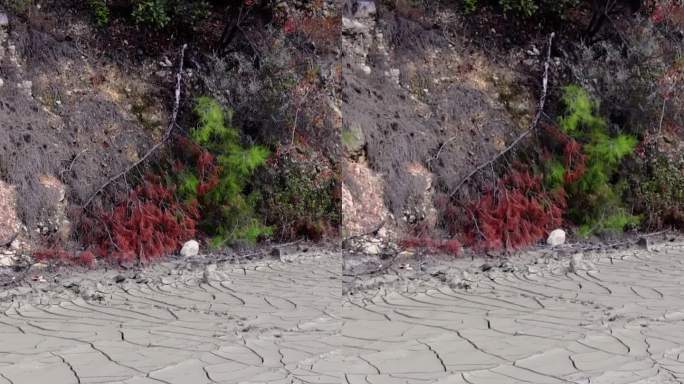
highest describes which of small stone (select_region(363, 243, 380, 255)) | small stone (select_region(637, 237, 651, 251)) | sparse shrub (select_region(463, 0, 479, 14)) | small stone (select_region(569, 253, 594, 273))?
sparse shrub (select_region(463, 0, 479, 14))

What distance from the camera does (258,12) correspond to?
16.4 feet

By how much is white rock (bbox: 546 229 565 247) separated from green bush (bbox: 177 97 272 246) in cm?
176

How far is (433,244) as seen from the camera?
4.68 meters

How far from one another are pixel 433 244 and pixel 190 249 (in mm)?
1370

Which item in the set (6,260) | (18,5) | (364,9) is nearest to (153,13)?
(18,5)

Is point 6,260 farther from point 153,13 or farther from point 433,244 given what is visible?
point 433,244

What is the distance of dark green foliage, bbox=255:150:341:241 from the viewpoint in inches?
192

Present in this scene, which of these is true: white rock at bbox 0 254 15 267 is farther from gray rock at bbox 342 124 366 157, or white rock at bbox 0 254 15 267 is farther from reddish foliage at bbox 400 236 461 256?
reddish foliage at bbox 400 236 461 256

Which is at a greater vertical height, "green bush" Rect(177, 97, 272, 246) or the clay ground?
"green bush" Rect(177, 97, 272, 246)

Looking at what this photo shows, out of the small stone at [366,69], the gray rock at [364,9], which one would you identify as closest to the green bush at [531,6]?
the gray rock at [364,9]

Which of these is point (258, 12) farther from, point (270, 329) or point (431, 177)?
point (270, 329)

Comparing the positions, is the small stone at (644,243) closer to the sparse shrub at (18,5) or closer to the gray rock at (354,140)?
the gray rock at (354,140)

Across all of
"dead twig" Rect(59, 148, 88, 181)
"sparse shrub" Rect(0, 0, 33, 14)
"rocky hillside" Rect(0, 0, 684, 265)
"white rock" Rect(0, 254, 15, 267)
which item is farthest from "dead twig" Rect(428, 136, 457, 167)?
"sparse shrub" Rect(0, 0, 33, 14)

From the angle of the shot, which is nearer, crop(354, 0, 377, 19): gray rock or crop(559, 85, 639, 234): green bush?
crop(354, 0, 377, 19): gray rock
